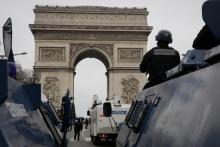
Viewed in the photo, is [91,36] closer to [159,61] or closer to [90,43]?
[90,43]

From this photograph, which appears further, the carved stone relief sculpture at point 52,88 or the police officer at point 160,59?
the carved stone relief sculpture at point 52,88

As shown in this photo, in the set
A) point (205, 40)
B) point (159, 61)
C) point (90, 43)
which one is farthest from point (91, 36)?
point (205, 40)

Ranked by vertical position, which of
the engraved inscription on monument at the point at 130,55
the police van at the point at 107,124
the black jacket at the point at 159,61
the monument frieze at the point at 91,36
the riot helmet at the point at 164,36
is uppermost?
the monument frieze at the point at 91,36

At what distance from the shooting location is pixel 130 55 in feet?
154

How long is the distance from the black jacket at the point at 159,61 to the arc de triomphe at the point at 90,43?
41363mm

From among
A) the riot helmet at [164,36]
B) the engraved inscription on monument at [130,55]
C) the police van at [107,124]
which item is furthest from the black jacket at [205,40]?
the engraved inscription on monument at [130,55]

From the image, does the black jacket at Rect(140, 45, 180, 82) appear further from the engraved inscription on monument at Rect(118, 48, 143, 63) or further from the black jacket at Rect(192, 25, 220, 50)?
the engraved inscription on monument at Rect(118, 48, 143, 63)

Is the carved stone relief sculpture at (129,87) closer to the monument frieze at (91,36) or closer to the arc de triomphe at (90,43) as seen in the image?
the arc de triomphe at (90,43)

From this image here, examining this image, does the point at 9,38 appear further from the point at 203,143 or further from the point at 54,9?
the point at 54,9

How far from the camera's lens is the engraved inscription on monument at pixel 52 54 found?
151ft

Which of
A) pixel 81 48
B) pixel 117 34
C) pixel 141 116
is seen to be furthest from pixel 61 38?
pixel 141 116

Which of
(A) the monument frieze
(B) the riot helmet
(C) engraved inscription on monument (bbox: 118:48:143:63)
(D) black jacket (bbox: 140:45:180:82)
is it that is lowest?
(D) black jacket (bbox: 140:45:180:82)

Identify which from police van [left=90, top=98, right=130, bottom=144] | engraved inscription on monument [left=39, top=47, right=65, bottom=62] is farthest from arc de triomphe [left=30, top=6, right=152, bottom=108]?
police van [left=90, top=98, right=130, bottom=144]

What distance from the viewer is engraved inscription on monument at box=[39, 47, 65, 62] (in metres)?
46.0
